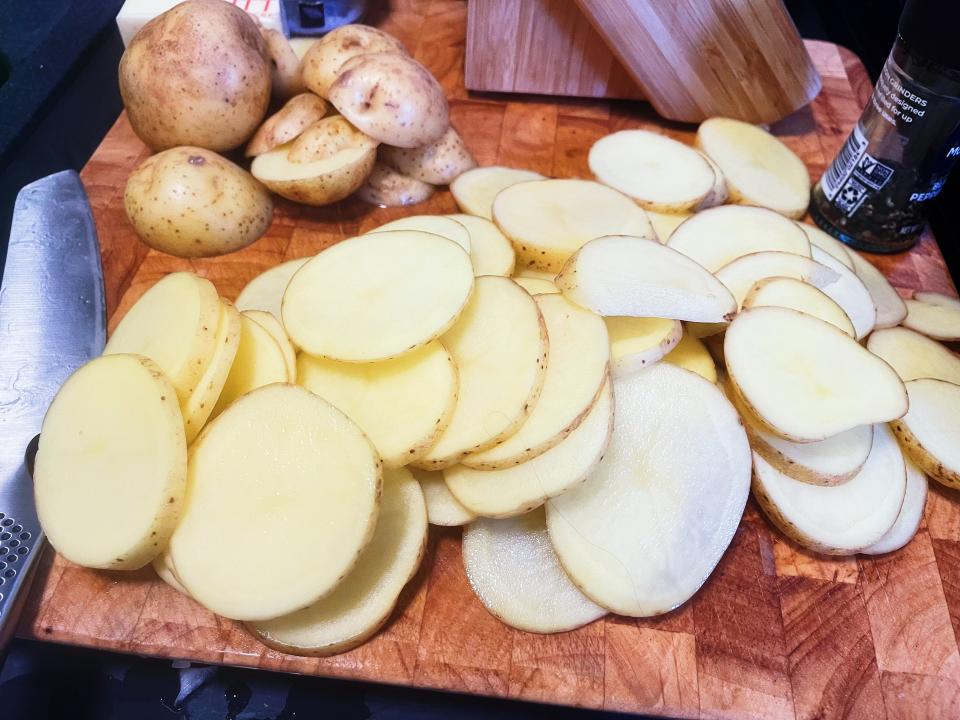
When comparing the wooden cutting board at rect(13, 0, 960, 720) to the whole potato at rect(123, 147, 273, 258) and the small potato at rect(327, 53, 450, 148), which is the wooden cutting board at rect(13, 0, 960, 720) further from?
the small potato at rect(327, 53, 450, 148)

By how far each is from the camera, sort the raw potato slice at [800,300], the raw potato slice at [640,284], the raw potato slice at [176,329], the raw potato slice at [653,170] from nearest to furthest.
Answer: the raw potato slice at [176,329] → the raw potato slice at [640,284] → the raw potato slice at [800,300] → the raw potato slice at [653,170]

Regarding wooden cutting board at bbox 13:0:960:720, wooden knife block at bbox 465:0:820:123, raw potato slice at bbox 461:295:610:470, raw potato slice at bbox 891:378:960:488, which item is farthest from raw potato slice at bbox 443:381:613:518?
wooden knife block at bbox 465:0:820:123

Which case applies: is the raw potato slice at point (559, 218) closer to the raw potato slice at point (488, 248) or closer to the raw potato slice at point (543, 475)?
the raw potato slice at point (488, 248)

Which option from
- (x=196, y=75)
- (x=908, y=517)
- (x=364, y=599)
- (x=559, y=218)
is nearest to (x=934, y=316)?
(x=908, y=517)

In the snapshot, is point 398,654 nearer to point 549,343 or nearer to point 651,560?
point 651,560

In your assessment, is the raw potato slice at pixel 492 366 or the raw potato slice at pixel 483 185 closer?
the raw potato slice at pixel 492 366

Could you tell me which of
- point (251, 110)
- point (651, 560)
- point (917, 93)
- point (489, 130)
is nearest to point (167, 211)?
point (251, 110)

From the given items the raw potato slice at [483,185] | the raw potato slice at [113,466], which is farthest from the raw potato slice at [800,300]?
the raw potato slice at [113,466]

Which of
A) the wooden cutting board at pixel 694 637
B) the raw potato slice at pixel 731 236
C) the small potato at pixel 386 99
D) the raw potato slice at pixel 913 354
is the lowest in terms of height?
the wooden cutting board at pixel 694 637
